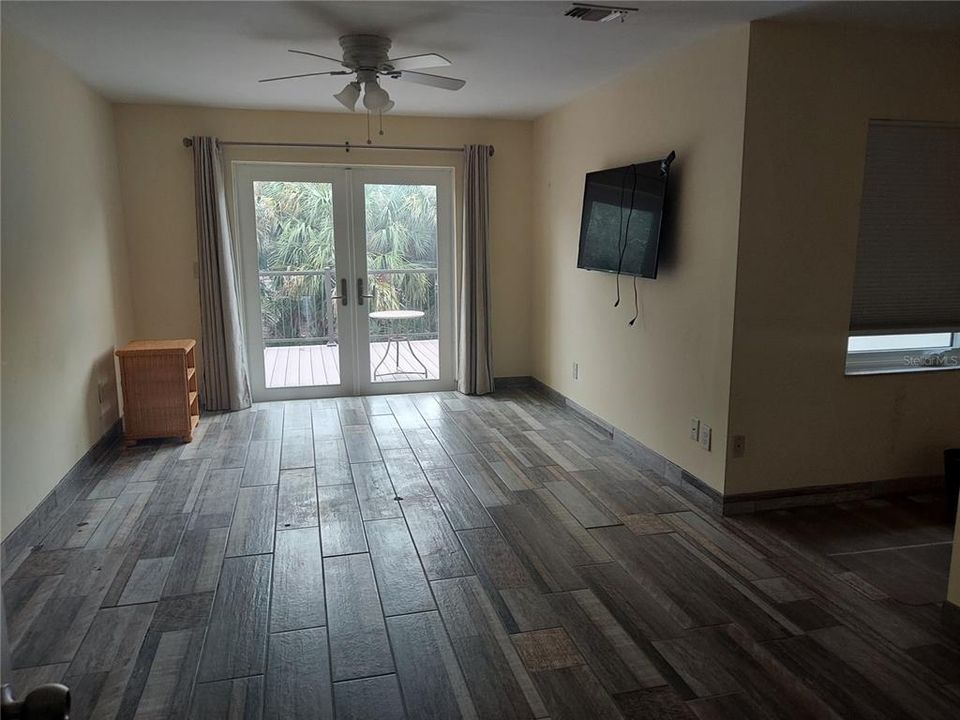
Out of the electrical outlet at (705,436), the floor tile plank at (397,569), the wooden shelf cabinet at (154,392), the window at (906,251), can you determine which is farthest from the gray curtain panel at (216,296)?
the window at (906,251)

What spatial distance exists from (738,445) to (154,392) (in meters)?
3.74

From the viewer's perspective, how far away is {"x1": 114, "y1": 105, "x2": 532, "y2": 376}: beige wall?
5180 millimetres

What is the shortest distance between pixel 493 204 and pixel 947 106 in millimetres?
3472

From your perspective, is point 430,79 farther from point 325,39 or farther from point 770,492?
point 770,492

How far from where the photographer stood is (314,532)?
323cm

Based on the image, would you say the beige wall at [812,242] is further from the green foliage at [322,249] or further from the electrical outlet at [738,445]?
the green foliage at [322,249]

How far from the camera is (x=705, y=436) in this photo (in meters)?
3.54

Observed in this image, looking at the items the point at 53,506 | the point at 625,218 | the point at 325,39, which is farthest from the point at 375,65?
the point at 53,506

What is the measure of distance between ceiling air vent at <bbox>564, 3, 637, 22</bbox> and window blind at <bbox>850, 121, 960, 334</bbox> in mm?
1410

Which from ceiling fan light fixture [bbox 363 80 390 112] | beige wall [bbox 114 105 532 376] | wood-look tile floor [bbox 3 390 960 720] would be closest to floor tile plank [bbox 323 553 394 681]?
wood-look tile floor [bbox 3 390 960 720]

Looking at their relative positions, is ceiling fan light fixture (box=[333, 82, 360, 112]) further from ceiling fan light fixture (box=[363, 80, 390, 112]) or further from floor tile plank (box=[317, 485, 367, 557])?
floor tile plank (box=[317, 485, 367, 557])

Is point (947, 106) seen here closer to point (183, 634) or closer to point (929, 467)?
point (929, 467)

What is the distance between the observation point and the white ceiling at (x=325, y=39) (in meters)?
2.96

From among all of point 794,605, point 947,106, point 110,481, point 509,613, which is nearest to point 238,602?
point 509,613
